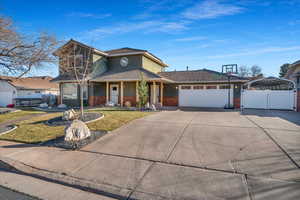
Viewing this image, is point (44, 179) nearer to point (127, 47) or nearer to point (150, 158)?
point (150, 158)

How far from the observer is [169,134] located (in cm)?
615

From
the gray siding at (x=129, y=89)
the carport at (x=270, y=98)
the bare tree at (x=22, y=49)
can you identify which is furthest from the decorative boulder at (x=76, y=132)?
the carport at (x=270, y=98)

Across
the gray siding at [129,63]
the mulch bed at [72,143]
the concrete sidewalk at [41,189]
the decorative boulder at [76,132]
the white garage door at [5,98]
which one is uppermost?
the gray siding at [129,63]

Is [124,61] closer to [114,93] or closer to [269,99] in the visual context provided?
[114,93]

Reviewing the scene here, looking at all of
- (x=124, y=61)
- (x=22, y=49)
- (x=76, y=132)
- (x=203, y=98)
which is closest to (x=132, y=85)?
(x=124, y=61)

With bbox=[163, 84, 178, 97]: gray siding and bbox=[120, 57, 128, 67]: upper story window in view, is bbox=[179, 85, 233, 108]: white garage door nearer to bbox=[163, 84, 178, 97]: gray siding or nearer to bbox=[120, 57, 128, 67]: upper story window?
bbox=[163, 84, 178, 97]: gray siding

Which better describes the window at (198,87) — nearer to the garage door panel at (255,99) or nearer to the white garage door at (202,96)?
the white garage door at (202,96)

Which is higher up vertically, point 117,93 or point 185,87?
point 185,87

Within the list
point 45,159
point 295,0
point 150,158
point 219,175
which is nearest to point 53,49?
point 45,159

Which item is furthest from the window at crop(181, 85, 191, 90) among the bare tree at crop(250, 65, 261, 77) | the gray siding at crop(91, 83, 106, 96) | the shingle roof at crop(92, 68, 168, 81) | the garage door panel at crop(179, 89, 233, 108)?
the bare tree at crop(250, 65, 261, 77)

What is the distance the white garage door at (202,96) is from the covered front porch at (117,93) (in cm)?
246

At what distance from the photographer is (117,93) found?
16.4m

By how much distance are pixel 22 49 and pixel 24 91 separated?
19.4 m

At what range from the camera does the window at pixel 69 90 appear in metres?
16.5
